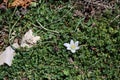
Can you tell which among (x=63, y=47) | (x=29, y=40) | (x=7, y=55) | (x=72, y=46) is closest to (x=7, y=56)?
(x=7, y=55)

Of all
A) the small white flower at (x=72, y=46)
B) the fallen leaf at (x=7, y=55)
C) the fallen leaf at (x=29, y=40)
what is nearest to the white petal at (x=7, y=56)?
the fallen leaf at (x=7, y=55)

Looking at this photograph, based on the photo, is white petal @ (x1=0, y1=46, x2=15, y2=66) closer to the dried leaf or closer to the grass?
the grass

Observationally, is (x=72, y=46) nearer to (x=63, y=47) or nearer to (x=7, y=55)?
(x=63, y=47)

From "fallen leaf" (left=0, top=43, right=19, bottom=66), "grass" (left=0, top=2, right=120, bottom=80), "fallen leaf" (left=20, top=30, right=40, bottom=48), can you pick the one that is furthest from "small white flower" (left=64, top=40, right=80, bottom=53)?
"fallen leaf" (left=0, top=43, right=19, bottom=66)

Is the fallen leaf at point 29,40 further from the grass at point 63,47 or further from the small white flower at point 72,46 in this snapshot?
the small white flower at point 72,46

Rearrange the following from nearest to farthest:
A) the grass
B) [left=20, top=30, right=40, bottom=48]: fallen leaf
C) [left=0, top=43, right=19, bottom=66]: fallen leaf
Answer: the grass → [left=0, top=43, right=19, bottom=66]: fallen leaf → [left=20, top=30, right=40, bottom=48]: fallen leaf

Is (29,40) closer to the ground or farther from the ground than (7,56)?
farther from the ground

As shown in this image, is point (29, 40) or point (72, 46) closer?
point (72, 46)
